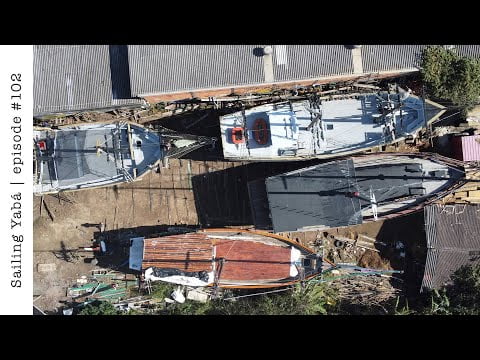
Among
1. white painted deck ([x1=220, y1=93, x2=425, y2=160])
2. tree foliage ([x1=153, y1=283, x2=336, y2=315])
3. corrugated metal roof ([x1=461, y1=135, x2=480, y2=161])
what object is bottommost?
tree foliage ([x1=153, y1=283, x2=336, y2=315])

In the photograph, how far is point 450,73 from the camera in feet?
89.5

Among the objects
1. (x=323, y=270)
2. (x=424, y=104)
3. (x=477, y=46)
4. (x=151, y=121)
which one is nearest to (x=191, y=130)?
(x=151, y=121)

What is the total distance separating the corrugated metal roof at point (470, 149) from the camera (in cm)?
2897

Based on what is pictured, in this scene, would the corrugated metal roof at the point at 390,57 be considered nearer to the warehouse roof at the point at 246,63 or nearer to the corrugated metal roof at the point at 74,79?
the warehouse roof at the point at 246,63

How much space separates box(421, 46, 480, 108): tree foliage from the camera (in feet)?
88.5

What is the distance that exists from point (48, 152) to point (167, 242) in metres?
8.14

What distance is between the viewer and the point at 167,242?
94.4ft

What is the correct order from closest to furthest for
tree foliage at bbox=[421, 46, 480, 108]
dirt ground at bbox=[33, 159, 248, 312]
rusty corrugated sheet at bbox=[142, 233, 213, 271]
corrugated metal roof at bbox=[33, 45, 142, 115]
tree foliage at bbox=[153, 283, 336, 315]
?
tree foliage at bbox=[421, 46, 480, 108]
corrugated metal roof at bbox=[33, 45, 142, 115]
rusty corrugated sheet at bbox=[142, 233, 213, 271]
tree foliage at bbox=[153, 283, 336, 315]
dirt ground at bbox=[33, 159, 248, 312]

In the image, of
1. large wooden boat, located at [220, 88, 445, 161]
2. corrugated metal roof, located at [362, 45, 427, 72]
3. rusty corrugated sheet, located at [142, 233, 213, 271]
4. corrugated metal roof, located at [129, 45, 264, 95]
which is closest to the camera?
corrugated metal roof, located at [129, 45, 264, 95]

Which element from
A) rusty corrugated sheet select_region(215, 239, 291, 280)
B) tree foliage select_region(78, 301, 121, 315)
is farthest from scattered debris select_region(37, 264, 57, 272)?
rusty corrugated sheet select_region(215, 239, 291, 280)

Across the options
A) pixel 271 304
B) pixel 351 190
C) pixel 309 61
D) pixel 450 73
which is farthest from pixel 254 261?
pixel 450 73

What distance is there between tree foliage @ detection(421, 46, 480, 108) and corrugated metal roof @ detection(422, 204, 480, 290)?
21.0 feet

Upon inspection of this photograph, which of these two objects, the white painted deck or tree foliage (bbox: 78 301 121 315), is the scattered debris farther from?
the white painted deck

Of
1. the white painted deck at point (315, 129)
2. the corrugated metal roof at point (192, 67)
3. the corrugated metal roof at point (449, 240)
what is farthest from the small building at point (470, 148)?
the corrugated metal roof at point (192, 67)
